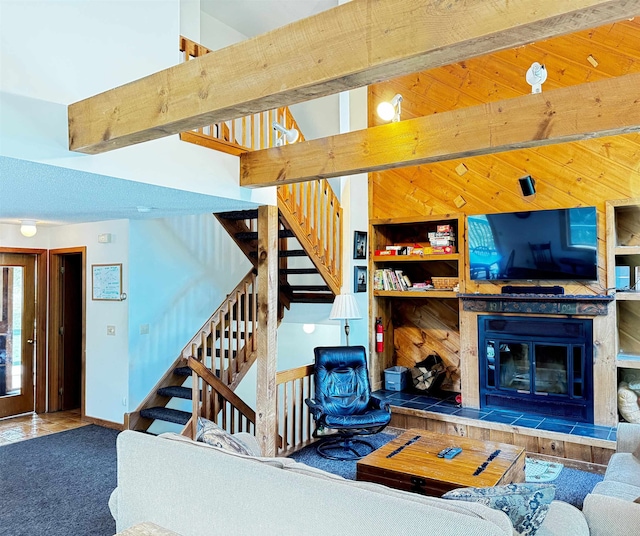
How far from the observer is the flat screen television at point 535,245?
4.86 meters

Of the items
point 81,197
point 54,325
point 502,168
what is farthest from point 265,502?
point 54,325

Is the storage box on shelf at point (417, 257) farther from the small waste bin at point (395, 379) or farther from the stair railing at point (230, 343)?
the stair railing at point (230, 343)

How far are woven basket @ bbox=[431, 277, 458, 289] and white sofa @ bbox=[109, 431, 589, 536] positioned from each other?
365 centimetres

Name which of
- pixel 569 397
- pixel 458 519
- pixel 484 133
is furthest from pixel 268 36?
pixel 569 397

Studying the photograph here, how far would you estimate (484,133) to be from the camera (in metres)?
2.93

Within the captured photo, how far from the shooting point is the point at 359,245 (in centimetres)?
598

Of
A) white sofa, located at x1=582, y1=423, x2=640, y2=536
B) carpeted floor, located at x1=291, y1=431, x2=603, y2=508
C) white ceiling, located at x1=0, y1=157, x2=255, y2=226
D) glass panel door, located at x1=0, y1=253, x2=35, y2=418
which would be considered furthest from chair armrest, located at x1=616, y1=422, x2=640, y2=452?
glass panel door, located at x1=0, y1=253, x2=35, y2=418

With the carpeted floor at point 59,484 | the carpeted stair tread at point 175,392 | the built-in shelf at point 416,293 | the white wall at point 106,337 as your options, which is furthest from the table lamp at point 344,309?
the carpeted floor at point 59,484

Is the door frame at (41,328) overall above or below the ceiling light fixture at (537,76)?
below

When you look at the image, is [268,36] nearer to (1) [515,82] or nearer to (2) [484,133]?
(2) [484,133]

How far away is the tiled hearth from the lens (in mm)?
4539

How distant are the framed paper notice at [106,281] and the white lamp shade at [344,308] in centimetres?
234

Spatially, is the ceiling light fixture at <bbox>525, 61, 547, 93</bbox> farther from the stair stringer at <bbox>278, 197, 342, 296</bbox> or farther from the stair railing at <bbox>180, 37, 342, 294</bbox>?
the stair stringer at <bbox>278, 197, 342, 296</bbox>

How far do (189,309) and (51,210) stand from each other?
2.00m
